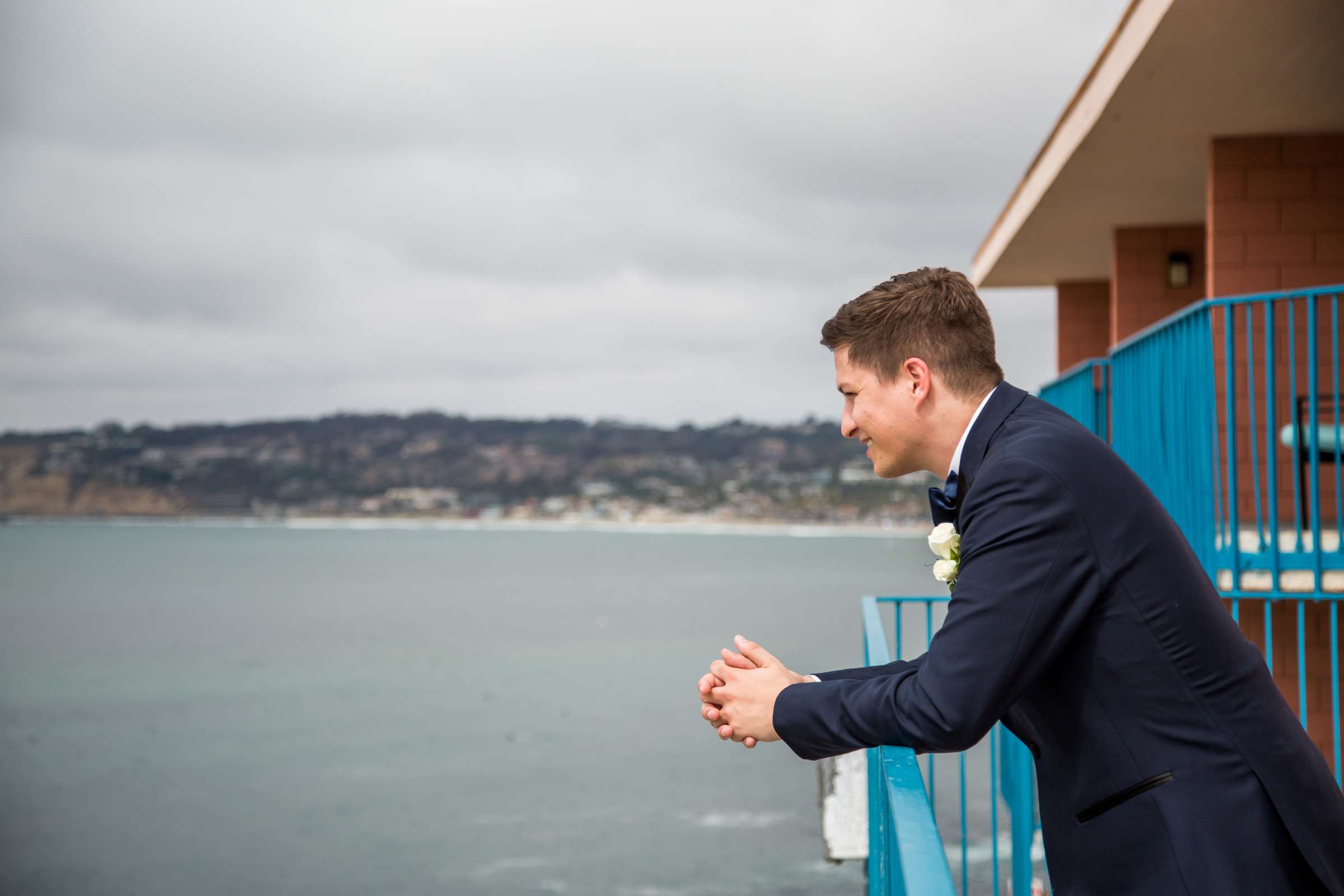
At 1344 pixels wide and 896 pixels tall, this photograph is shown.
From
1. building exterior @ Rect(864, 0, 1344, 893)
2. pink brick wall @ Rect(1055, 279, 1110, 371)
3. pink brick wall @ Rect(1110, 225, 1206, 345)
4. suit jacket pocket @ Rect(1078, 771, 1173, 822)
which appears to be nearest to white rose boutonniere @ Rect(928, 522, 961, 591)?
suit jacket pocket @ Rect(1078, 771, 1173, 822)

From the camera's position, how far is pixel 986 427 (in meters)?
1.60

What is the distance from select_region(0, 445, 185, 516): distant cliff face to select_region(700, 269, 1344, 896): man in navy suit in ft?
577

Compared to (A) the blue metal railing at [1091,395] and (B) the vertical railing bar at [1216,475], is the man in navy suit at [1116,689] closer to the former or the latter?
(B) the vertical railing bar at [1216,475]

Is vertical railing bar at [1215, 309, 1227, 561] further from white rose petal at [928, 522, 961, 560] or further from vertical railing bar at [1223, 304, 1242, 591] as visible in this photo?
white rose petal at [928, 522, 961, 560]

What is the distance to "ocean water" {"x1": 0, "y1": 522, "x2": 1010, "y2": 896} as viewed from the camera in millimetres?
26312

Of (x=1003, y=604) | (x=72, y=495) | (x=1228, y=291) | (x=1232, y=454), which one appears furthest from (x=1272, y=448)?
(x=72, y=495)

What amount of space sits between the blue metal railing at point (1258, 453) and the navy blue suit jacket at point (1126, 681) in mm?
3819

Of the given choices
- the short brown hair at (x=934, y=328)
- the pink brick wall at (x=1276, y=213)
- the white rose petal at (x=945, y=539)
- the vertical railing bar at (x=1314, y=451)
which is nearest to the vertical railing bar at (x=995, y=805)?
the white rose petal at (x=945, y=539)

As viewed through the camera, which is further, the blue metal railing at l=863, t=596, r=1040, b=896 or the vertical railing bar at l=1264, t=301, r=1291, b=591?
the vertical railing bar at l=1264, t=301, r=1291, b=591

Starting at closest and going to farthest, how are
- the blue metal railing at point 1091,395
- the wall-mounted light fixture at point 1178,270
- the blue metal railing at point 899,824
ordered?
1. the blue metal railing at point 899,824
2. the blue metal railing at point 1091,395
3. the wall-mounted light fixture at point 1178,270

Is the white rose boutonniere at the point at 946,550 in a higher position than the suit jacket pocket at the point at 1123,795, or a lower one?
higher

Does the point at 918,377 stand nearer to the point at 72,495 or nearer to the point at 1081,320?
the point at 1081,320

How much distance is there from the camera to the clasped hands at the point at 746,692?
174 centimetres

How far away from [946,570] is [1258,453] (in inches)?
221
